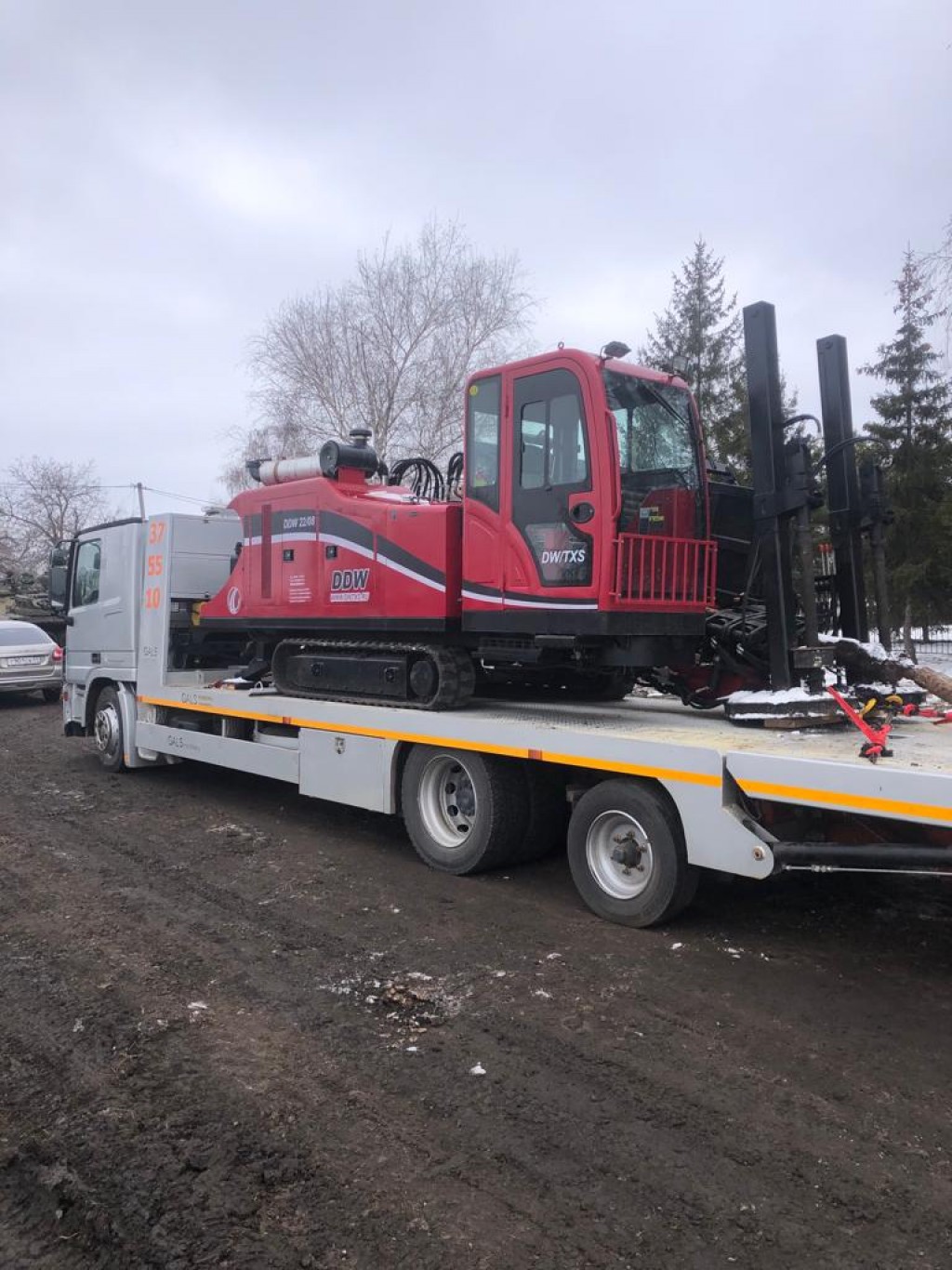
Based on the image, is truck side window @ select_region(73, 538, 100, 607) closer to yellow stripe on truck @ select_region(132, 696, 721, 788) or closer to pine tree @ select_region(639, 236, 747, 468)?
yellow stripe on truck @ select_region(132, 696, 721, 788)

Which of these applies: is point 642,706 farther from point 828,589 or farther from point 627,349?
point 627,349

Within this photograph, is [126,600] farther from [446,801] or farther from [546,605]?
[546,605]

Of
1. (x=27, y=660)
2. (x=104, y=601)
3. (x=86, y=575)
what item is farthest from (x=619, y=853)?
(x=27, y=660)

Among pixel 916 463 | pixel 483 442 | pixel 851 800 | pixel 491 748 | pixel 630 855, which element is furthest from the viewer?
pixel 916 463

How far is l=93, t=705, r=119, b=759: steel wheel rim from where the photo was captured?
1068cm

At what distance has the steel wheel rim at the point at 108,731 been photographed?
1068 centimetres

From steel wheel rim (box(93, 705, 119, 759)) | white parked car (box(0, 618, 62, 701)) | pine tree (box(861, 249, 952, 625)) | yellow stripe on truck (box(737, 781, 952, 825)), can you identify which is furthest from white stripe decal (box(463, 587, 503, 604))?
pine tree (box(861, 249, 952, 625))

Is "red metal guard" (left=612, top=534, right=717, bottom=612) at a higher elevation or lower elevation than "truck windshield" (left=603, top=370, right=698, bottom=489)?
lower

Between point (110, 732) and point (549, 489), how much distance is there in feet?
22.3

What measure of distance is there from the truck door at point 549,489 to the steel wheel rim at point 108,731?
20.1ft

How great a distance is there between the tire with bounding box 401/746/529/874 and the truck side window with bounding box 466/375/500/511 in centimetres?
176

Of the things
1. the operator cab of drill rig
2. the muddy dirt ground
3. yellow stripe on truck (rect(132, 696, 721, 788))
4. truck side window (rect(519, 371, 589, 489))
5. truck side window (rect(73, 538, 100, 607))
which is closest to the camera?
the muddy dirt ground

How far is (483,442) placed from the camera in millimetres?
6598

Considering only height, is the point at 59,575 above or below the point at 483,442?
below
